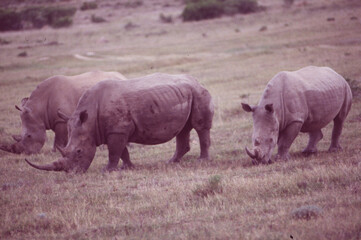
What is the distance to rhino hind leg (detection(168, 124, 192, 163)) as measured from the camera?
450 inches

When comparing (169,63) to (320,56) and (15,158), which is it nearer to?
(320,56)

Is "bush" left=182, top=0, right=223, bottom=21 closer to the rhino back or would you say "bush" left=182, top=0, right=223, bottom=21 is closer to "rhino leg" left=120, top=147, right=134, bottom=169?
the rhino back

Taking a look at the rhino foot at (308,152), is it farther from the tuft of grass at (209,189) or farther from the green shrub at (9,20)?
the green shrub at (9,20)

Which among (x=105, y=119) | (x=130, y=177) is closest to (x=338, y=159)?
(x=130, y=177)

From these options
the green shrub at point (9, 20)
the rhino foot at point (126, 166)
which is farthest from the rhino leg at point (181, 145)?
the green shrub at point (9, 20)

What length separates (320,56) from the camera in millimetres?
25266

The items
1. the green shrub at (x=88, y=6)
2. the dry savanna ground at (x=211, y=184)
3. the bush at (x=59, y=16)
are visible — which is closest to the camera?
the dry savanna ground at (x=211, y=184)

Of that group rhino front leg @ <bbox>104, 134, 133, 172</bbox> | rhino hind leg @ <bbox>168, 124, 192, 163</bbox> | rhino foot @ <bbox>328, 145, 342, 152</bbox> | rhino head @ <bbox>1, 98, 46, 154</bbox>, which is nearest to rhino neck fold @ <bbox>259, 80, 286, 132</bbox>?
rhino foot @ <bbox>328, 145, 342, 152</bbox>

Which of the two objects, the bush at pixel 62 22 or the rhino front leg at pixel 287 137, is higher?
the rhino front leg at pixel 287 137

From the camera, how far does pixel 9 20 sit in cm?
5300

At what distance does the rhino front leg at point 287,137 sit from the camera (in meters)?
10.1

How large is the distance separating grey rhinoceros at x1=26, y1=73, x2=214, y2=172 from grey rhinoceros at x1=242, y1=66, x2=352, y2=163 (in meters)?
1.38

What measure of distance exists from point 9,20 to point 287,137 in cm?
4794

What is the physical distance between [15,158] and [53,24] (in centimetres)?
4204
